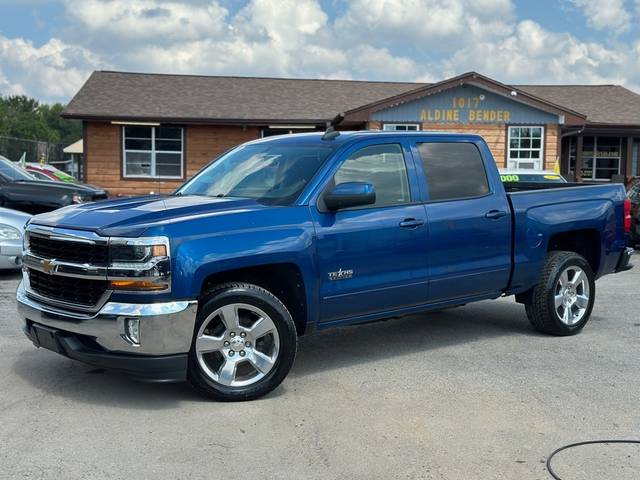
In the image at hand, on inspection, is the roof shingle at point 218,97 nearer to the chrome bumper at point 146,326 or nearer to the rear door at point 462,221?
the rear door at point 462,221

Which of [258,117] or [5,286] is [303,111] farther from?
[5,286]

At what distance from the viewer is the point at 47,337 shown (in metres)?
5.19

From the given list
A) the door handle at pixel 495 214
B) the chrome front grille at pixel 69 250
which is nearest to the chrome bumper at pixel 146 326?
the chrome front grille at pixel 69 250

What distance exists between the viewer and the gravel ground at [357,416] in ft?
13.6

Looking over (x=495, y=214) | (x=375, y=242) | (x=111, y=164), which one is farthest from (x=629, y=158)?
(x=375, y=242)

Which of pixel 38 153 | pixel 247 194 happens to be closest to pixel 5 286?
pixel 247 194

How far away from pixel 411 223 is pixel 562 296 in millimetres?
2105

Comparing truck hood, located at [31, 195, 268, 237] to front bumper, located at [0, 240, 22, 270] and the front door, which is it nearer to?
the front door

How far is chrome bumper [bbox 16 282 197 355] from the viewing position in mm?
4824

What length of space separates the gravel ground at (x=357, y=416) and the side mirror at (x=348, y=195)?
1.34 meters

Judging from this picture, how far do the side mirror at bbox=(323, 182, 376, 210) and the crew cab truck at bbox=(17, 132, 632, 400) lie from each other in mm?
11

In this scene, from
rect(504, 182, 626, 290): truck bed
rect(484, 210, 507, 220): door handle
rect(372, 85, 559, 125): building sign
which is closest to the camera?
rect(484, 210, 507, 220): door handle

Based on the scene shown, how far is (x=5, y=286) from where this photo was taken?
33.2ft

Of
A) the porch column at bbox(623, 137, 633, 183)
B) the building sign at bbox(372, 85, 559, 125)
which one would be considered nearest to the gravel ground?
the building sign at bbox(372, 85, 559, 125)
